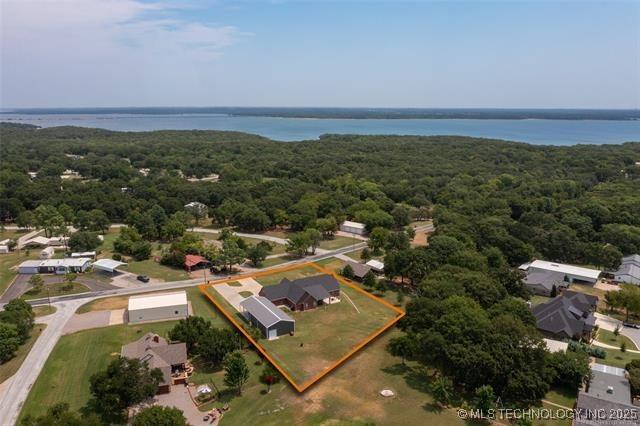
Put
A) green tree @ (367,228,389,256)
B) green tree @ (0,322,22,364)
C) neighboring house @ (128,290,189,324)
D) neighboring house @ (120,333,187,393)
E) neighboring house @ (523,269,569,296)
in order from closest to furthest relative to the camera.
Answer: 1. neighboring house @ (120,333,187,393)
2. green tree @ (0,322,22,364)
3. neighboring house @ (128,290,189,324)
4. neighboring house @ (523,269,569,296)
5. green tree @ (367,228,389,256)

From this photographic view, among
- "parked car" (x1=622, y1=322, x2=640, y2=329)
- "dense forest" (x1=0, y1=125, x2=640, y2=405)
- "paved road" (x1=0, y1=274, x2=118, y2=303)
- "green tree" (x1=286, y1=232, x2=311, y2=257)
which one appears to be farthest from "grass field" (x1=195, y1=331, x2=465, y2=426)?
"green tree" (x1=286, y1=232, x2=311, y2=257)

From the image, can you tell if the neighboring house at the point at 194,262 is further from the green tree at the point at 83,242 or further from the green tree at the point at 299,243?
the green tree at the point at 83,242

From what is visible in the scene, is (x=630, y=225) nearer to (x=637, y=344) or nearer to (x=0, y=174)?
(x=637, y=344)

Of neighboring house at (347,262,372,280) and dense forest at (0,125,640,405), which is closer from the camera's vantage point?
dense forest at (0,125,640,405)

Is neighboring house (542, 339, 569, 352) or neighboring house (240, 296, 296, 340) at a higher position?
neighboring house (240, 296, 296, 340)

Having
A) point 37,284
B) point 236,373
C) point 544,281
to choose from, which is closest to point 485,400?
point 236,373

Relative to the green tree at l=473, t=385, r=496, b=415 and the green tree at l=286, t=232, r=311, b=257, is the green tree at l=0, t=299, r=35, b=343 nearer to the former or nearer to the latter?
the green tree at l=286, t=232, r=311, b=257
